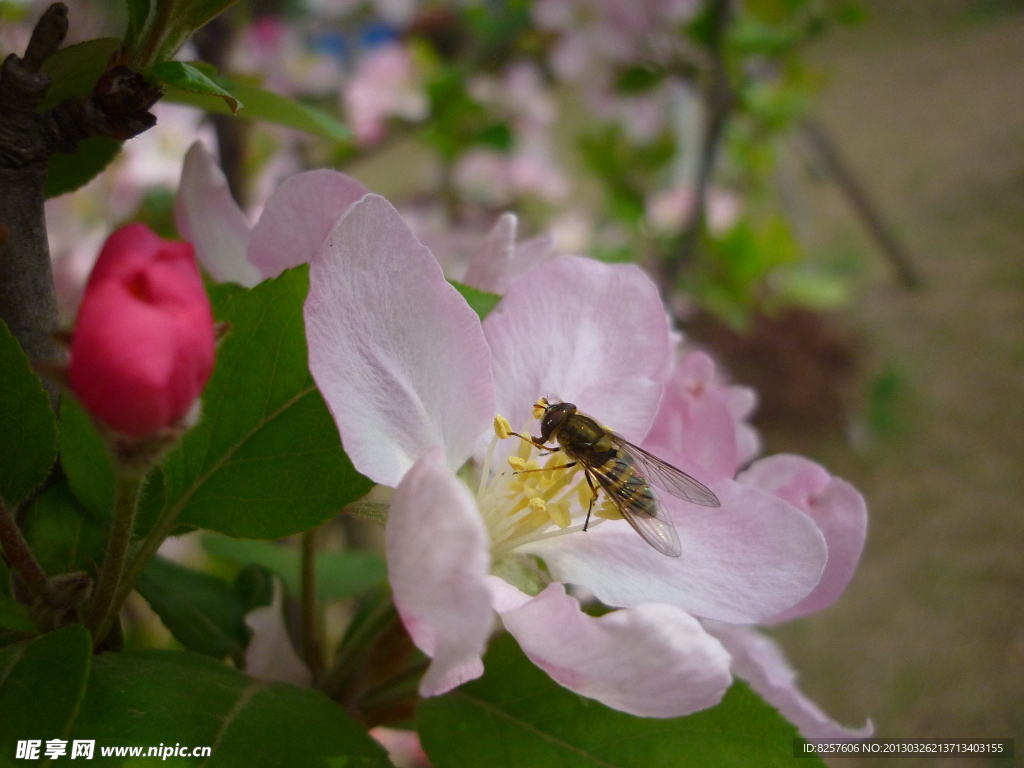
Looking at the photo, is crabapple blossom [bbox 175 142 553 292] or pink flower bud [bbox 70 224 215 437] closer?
pink flower bud [bbox 70 224 215 437]

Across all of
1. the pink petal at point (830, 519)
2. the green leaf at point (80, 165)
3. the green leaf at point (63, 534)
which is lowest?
the pink petal at point (830, 519)

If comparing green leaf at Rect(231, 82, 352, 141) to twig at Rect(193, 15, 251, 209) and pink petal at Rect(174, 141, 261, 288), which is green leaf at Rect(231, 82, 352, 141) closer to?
pink petal at Rect(174, 141, 261, 288)

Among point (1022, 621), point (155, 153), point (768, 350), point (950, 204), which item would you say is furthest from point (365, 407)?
point (950, 204)

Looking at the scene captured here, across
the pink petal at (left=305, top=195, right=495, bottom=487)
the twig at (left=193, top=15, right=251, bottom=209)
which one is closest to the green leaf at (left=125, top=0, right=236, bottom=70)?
the pink petal at (left=305, top=195, right=495, bottom=487)

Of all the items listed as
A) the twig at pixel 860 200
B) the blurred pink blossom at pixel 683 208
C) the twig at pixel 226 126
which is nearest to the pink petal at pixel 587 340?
the twig at pixel 226 126

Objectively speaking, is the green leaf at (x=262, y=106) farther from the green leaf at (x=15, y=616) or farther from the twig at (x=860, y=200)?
the twig at (x=860, y=200)

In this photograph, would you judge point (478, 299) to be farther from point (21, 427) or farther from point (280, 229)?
point (21, 427)

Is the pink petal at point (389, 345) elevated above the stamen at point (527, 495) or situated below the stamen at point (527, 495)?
above
